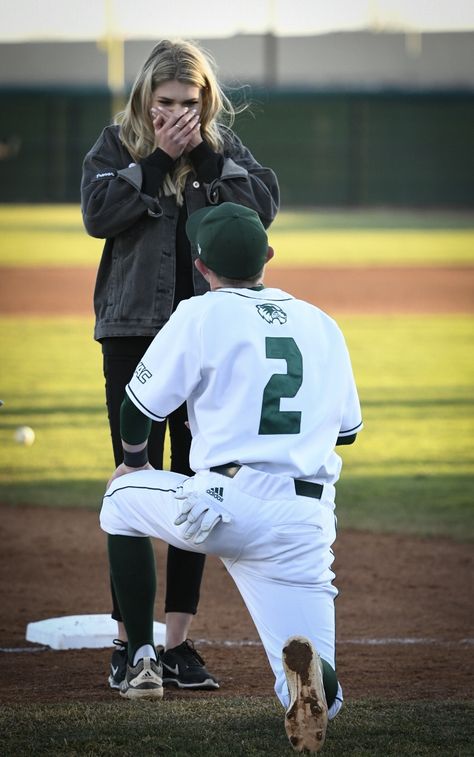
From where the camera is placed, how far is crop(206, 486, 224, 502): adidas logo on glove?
2.83 meters

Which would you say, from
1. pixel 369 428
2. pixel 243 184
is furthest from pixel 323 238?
pixel 243 184

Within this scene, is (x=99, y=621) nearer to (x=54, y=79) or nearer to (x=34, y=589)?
(x=34, y=589)

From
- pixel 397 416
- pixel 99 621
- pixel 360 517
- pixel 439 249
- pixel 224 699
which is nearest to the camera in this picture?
pixel 224 699

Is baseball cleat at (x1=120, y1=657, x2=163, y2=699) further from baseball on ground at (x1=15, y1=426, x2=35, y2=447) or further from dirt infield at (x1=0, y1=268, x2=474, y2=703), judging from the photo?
baseball on ground at (x1=15, y1=426, x2=35, y2=447)

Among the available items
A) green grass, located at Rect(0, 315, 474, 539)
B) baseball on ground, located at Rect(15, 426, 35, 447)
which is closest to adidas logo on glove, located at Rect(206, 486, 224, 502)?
green grass, located at Rect(0, 315, 474, 539)

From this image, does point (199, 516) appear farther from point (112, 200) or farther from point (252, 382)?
point (112, 200)

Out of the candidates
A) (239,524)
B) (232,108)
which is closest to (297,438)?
(239,524)

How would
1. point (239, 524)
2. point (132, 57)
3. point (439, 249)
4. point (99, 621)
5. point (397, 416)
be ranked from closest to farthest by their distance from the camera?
point (239, 524) < point (99, 621) < point (397, 416) < point (439, 249) < point (132, 57)

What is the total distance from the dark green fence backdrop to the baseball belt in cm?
3995

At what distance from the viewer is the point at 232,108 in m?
3.71

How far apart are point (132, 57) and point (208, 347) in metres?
50.4

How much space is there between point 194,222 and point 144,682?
1297mm

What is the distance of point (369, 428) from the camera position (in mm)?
9102

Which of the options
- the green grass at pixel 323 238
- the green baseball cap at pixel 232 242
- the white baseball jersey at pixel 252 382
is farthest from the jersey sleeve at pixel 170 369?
the green grass at pixel 323 238
